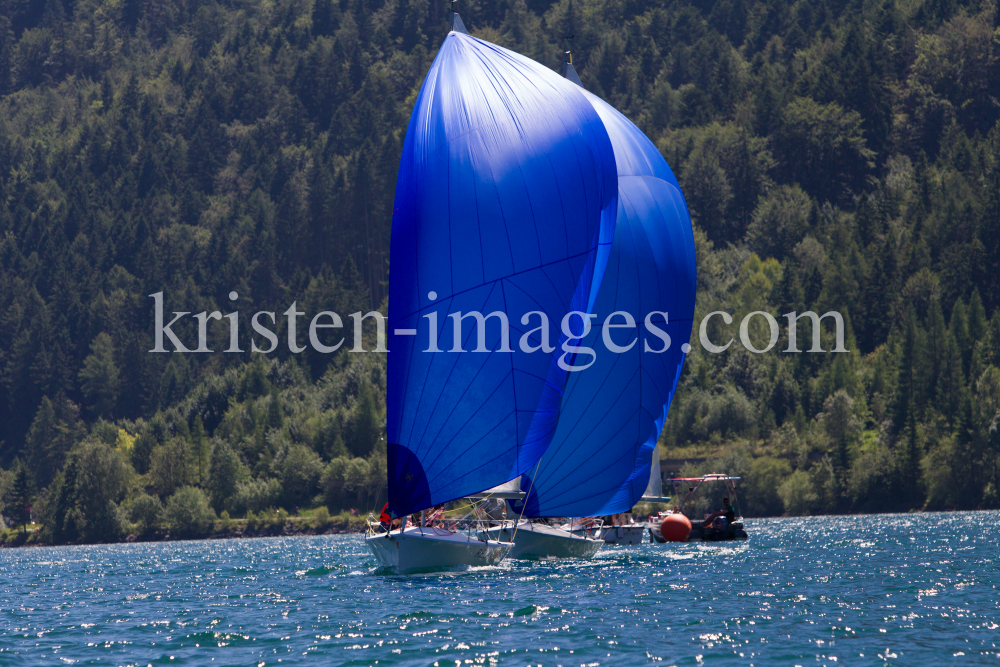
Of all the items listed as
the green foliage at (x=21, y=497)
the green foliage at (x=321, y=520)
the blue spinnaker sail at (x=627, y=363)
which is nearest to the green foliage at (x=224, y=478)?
the green foliage at (x=321, y=520)

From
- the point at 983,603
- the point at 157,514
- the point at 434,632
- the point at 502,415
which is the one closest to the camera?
the point at 434,632

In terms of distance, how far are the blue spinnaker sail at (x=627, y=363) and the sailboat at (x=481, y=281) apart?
6.49 metres

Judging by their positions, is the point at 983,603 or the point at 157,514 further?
the point at 157,514

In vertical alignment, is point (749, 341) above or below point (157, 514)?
above

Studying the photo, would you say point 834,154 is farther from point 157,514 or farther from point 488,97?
point 488,97

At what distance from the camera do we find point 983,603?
30031 millimetres

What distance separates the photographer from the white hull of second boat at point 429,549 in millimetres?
38500

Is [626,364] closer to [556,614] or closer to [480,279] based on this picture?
[480,279]

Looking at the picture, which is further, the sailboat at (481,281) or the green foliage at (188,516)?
the green foliage at (188,516)

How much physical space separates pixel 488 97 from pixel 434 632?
15787 mm

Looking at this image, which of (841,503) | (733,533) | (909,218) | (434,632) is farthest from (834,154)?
(434,632)

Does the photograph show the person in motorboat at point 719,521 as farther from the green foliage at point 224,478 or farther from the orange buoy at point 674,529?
the green foliage at point 224,478

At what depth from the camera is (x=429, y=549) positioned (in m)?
38.6

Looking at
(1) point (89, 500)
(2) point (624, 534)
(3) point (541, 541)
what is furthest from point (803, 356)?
(3) point (541, 541)
